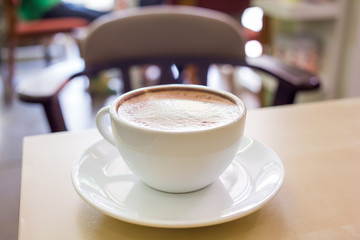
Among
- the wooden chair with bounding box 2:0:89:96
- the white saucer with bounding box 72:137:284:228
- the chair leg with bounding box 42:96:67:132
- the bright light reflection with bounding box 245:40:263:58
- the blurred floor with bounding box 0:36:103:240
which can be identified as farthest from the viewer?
the wooden chair with bounding box 2:0:89:96

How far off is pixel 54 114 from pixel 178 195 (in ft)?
1.40

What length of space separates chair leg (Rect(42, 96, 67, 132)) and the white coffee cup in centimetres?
32

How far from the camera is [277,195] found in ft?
1.44

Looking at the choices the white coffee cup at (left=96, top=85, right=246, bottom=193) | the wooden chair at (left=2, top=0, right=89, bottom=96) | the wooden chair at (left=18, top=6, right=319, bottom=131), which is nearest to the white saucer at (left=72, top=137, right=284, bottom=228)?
the white coffee cup at (left=96, top=85, right=246, bottom=193)

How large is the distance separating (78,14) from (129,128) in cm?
288

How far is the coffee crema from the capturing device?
402 mm

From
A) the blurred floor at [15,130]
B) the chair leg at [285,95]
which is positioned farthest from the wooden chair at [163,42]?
the blurred floor at [15,130]

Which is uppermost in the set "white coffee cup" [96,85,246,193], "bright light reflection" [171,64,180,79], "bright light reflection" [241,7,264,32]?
"white coffee cup" [96,85,246,193]

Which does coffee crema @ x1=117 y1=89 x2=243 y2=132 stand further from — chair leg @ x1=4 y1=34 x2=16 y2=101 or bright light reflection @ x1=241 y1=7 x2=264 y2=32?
chair leg @ x1=4 y1=34 x2=16 y2=101

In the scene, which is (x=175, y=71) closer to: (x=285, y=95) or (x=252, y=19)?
(x=285, y=95)

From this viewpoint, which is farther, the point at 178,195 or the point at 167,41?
the point at 167,41

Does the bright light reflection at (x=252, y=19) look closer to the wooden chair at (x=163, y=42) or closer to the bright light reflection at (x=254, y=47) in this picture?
the bright light reflection at (x=254, y=47)

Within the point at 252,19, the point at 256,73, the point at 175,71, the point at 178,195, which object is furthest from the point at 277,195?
the point at 252,19

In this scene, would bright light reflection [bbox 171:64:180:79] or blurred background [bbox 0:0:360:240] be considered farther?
blurred background [bbox 0:0:360:240]
